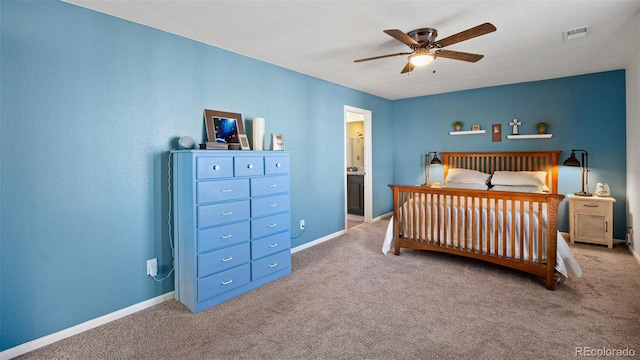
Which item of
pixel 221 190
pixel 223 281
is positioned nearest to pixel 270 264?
pixel 223 281

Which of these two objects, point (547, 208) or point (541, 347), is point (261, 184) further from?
point (547, 208)

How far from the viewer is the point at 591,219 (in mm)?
3975

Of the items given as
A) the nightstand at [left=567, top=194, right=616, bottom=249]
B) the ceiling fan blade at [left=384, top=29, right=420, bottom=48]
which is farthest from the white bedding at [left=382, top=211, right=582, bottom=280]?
the ceiling fan blade at [left=384, top=29, right=420, bottom=48]

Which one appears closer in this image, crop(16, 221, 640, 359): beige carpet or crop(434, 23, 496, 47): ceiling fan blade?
crop(16, 221, 640, 359): beige carpet

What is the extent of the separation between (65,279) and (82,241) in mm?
269

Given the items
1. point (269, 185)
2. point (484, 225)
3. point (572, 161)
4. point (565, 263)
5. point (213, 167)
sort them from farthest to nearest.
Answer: point (572, 161)
point (484, 225)
point (269, 185)
point (565, 263)
point (213, 167)

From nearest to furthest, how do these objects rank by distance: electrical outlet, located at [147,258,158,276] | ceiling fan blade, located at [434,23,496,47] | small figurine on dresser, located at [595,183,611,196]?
ceiling fan blade, located at [434,23,496,47], electrical outlet, located at [147,258,158,276], small figurine on dresser, located at [595,183,611,196]

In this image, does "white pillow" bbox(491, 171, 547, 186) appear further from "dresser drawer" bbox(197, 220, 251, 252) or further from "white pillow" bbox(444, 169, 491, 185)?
"dresser drawer" bbox(197, 220, 251, 252)

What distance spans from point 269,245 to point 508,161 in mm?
4149

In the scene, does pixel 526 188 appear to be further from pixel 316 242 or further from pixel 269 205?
pixel 269 205

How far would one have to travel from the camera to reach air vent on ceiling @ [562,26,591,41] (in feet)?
8.95

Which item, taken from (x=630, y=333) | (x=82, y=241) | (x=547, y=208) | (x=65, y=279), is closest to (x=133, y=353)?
(x=65, y=279)

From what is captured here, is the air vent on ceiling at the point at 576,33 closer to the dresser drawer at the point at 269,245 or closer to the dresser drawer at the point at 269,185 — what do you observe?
the dresser drawer at the point at 269,185

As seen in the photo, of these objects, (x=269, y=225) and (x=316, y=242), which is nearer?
(x=269, y=225)
